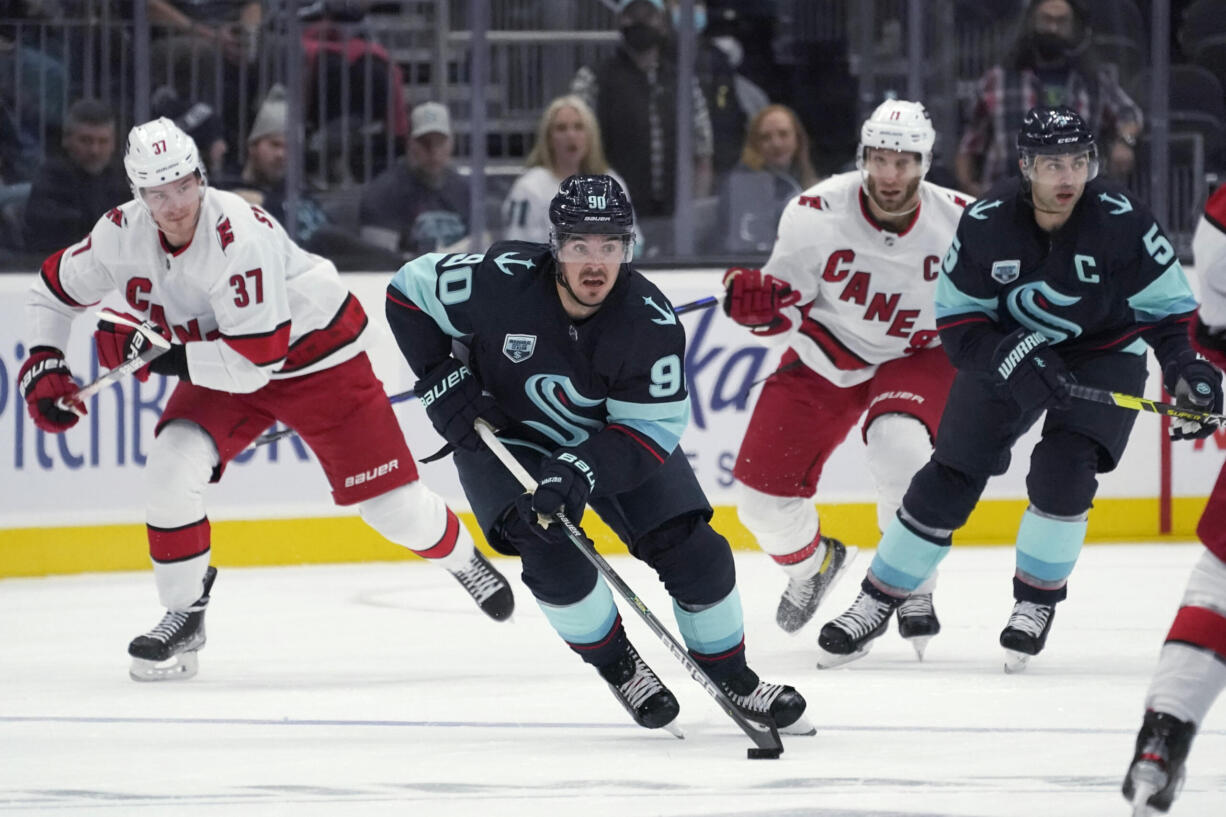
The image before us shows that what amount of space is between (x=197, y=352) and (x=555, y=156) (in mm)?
2414

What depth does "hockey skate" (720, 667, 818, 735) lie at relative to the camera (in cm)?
331

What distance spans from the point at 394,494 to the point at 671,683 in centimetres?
85

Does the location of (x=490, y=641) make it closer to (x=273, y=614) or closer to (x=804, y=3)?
(x=273, y=614)

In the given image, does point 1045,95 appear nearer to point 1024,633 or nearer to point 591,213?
point 1024,633

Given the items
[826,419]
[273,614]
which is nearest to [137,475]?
[273,614]

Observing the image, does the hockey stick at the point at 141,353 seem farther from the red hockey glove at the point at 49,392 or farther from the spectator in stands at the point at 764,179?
the spectator in stands at the point at 764,179

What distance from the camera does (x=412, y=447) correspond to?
6070 millimetres

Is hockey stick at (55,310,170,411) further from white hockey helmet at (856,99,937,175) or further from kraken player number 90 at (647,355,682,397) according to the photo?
white hockey helmet at (856,99,937,175)

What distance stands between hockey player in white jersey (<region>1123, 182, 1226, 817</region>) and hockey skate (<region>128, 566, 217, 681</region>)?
227cm

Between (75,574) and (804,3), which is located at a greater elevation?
(804,3)

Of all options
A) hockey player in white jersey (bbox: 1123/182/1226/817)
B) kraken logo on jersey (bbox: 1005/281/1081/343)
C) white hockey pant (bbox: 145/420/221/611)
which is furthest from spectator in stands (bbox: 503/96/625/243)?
hockey player in white jersey (bbox: 1123/182/1226/817)

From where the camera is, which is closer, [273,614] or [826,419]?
[826,419]

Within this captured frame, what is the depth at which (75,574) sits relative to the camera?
230 inches

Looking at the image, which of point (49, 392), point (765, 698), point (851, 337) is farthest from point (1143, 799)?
point (49, 392)
